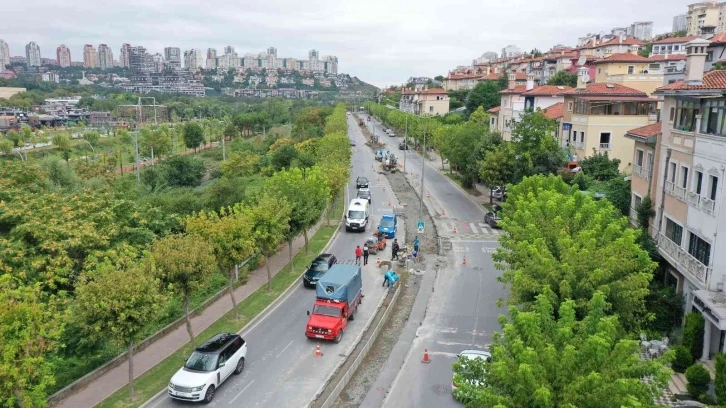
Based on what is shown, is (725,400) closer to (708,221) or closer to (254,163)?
(708,221)

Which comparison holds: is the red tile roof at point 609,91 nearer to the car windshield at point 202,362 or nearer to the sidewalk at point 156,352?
the sidewalk at point 156,352

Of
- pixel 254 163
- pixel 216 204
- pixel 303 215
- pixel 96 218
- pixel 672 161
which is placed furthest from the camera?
pixel 254 163

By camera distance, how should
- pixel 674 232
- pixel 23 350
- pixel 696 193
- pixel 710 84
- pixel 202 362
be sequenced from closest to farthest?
pixel 23 350 → pixel 202 362 → pixel 710 84 → pixel 696 193 → pixel 674 232

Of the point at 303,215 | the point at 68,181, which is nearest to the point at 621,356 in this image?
the point at 303,215

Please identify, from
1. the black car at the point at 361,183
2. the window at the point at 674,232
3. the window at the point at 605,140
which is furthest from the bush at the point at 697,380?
the black car at the point at 361,183

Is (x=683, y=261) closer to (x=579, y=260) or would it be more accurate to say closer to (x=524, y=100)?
(x=579, y=260)

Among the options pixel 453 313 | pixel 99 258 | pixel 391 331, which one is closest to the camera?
pixel 391 331

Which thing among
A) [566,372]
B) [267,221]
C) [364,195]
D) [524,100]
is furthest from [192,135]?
[566,372]
